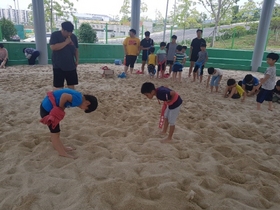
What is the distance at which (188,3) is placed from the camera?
2123 cm

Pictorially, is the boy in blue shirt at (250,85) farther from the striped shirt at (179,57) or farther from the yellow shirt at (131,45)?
the yellow shirt at (131,45)

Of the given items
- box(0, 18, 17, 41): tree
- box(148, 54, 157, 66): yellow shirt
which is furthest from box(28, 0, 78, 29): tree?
box(148, 54, 157, 66): yellow shirt

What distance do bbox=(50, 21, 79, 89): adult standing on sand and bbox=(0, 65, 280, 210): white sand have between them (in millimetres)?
687

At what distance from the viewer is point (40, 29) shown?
9445 millimetres

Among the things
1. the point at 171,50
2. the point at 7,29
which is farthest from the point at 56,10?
the point at 171,50

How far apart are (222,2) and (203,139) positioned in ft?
61.8

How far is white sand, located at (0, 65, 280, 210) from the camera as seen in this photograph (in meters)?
2.04

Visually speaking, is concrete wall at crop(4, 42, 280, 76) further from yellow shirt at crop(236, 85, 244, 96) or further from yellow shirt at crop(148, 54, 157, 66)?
yellow shirt at crop(236, 85, 244, 96)

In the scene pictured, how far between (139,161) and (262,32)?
10.5 m

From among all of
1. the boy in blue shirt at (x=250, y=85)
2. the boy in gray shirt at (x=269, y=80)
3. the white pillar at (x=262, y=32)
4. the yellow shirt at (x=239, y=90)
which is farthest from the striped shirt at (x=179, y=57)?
the white pillar at (x=262, y=32)

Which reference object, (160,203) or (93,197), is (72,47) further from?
(160,203)

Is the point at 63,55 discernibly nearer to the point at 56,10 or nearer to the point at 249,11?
the point at 56,10

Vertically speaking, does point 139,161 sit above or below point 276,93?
below

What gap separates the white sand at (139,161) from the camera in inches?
80.3
